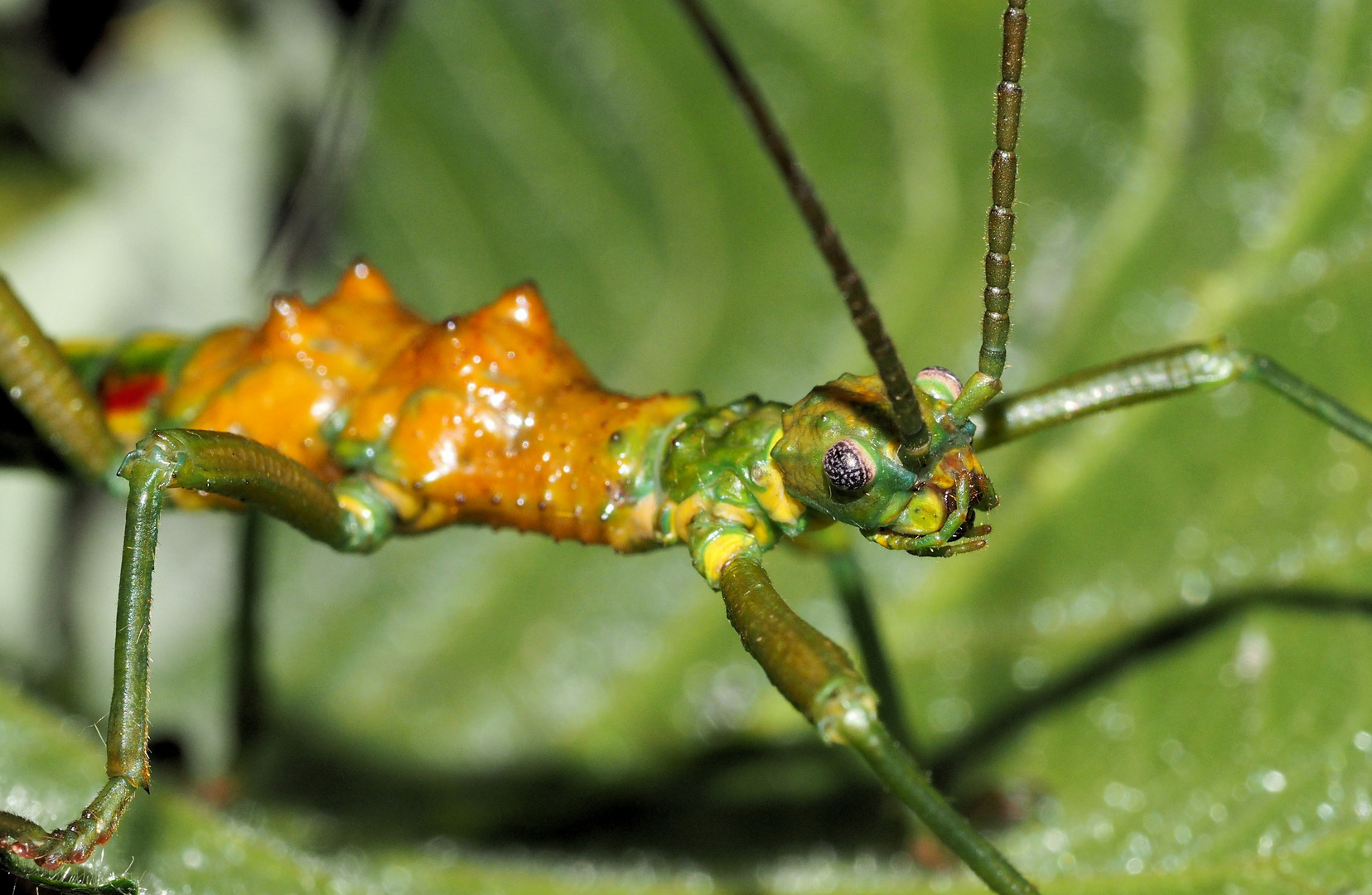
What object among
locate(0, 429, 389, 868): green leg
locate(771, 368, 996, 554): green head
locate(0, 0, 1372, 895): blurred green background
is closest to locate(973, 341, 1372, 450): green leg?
locate(771, 368, 996, 554): green head

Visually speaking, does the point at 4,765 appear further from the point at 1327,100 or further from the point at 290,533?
the point at 1327,100

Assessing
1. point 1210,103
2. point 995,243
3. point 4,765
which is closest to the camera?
point 995,243

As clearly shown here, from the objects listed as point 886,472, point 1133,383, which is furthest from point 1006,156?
point 1133,383

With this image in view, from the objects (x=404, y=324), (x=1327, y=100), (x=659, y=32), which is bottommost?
(x=404, y=324)

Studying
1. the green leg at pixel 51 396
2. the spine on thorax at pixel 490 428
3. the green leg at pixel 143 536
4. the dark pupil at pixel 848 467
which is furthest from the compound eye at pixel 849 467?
the green leg at pixel 51 396

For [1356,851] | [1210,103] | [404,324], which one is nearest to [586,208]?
[404,324]

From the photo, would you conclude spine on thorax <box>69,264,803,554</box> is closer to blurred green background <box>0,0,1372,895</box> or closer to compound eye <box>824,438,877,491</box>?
compound eye <box>824,438,877,491</box>

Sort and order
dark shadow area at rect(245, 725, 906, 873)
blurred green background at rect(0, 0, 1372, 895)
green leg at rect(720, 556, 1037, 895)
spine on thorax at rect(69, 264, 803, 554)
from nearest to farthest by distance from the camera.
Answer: green leg at rect(720, 556, 1037, 895), spine on thorax at rect(69, 264, 803, 554), blurred green background at rect(0, 0, 1372, 895), dark shadow area at rect(245, 725, 906, 873)

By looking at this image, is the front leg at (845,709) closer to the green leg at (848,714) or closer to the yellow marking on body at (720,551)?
the green leg at (848,714)
